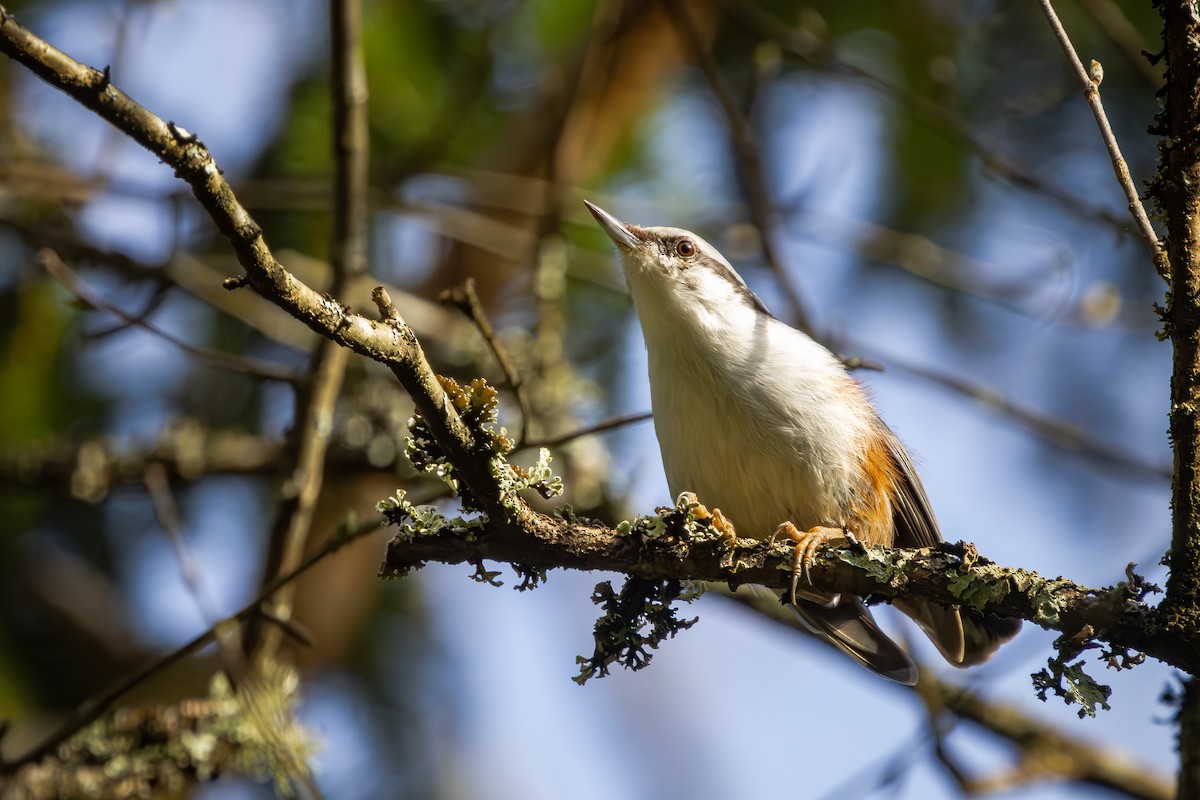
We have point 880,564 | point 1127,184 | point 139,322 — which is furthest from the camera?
point 139,322

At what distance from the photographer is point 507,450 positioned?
2.16m

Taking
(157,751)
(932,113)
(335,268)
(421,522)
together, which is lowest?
(157,751)

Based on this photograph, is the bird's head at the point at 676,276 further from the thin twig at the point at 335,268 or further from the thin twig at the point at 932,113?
the thin twig at the point at 932,113

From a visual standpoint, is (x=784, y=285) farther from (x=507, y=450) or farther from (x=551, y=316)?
(x=507, y=450)

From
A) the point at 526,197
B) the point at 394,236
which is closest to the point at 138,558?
the point at 394,236

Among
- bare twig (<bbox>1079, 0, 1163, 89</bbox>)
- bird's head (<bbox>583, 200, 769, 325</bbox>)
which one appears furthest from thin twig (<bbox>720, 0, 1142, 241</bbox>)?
bird's head (<bbox>583, 200, 769, 325</bbox>)

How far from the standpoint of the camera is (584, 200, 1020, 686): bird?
3250mm

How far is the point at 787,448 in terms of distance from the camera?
10.6 feet

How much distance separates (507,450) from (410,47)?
348cm

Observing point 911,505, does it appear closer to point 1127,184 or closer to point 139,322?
point 1127,184

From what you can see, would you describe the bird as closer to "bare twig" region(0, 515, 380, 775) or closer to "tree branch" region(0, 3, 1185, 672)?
"tree branch" region(0, 3, 1185, 672)

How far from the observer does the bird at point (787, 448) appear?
3250 millimetres


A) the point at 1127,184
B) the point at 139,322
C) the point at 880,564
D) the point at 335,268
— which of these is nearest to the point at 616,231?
the point at 335,268

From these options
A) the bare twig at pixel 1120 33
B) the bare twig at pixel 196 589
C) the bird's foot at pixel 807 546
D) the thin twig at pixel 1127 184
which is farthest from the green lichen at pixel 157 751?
the bare twig at pixel 1120 33
